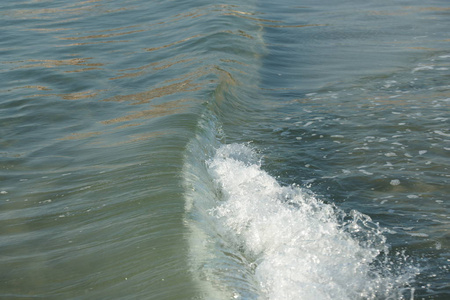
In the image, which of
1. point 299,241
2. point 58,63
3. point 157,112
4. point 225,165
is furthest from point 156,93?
point 299,241

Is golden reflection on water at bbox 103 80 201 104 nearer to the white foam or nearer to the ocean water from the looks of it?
the ocean water

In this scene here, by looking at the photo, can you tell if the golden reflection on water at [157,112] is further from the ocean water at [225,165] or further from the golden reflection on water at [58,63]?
the golden reflection on water at [58,63]

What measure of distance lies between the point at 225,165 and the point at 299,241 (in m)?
1.83

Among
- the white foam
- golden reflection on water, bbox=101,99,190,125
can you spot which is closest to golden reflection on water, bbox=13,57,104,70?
golden reflection on water, bbox=101,99,190,125

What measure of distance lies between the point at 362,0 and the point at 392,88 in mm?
8608

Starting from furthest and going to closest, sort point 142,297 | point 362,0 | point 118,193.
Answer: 1. point 362,0
2. point 118,193
3. point 142,297

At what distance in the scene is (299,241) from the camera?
15.7 feet

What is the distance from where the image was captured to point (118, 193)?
530 centimetres

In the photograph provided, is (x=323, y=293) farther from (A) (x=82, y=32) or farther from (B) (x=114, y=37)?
(A) (x=82, y=32)

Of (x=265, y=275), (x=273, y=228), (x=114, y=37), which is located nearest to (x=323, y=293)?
(x=265, y=275)

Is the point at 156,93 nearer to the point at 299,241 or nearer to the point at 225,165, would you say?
the point at 225,165

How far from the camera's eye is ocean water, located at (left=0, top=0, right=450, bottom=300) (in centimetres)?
423

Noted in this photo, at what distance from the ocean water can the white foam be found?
0.02 m

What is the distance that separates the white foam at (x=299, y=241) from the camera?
13.7 feet
